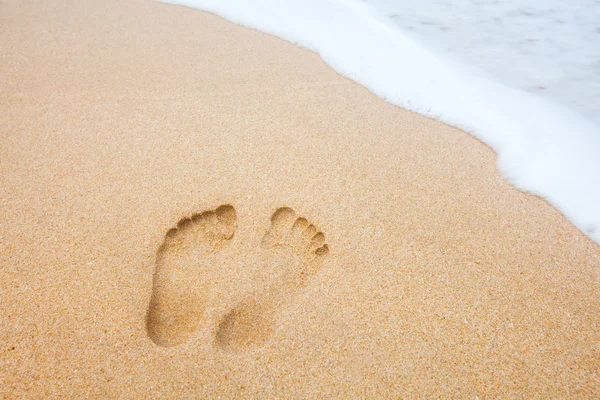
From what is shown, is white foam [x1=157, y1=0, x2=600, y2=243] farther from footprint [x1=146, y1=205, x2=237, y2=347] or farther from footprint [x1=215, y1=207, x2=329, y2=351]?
footprint [x1=146, y1=205, x2=237, y2=347]

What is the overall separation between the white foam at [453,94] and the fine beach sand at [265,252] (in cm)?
14

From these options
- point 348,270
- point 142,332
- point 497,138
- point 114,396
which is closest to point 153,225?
point 142,332

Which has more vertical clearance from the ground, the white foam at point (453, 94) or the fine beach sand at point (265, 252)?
the white foam at point (453, 94)

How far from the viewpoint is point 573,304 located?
1.39 meters

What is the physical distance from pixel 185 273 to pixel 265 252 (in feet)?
0.97

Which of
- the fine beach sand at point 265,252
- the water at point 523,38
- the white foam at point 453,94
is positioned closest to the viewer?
the fine beach sand at point 265,252

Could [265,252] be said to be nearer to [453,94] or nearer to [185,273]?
[185,273]

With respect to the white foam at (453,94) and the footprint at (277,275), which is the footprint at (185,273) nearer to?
the footprint at (277,275)

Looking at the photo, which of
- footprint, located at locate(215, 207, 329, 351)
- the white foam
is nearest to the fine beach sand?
footprint, located at locate(215, 207, 329, 351)

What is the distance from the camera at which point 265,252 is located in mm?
1481

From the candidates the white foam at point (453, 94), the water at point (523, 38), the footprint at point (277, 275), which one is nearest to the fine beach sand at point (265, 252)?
the footprint at point (277, 275)

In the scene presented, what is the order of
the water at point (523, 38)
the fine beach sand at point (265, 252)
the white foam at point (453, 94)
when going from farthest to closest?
the water at point (523, 38)
the white foam at point (453, 94)
the fine beach sand at point (265, 252)

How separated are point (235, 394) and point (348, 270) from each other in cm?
55

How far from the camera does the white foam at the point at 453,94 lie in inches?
72.0
